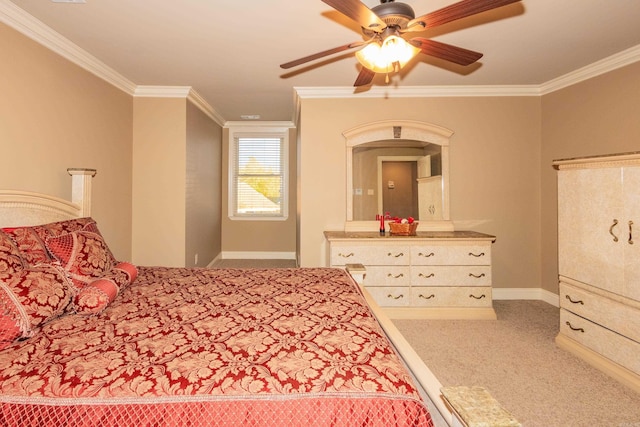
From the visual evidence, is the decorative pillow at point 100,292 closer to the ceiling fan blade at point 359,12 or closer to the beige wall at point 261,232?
the ceiling fan blade at point 359,12

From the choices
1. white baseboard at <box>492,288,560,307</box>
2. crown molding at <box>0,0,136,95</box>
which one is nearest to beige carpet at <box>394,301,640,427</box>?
white baseboard at <box>492,288,560,307</box>

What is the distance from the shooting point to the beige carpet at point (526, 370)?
78.4 inches

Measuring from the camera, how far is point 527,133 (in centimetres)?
414

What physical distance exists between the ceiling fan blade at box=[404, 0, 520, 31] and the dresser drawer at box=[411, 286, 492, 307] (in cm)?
263

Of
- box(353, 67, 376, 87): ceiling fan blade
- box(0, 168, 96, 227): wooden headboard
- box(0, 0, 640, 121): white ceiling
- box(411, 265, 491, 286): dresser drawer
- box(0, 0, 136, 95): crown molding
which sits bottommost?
box(411, 265, 491, 286): dresser drawer

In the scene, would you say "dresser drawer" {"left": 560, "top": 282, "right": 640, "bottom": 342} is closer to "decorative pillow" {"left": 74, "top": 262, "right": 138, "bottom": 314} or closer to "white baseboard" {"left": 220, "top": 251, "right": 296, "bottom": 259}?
"decorative pillow" {"left": 74, "top": 262, "right": 138, "bottom": 314}

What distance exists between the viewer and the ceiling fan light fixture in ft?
5.63

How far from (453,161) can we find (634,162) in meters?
2.04

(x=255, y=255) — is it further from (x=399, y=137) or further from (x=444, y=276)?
(x=444, y=276)

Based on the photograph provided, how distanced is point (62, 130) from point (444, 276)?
12.7 feet

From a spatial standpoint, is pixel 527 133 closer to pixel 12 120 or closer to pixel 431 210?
pixel 431 210

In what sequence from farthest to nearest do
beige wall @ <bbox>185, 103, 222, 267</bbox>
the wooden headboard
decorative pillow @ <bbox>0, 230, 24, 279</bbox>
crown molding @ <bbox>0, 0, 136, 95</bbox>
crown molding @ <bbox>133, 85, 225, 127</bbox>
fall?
beige wall @ <bbox>185, 103, 222, 267</bbox> < crown molding @ <bbox>133, 85, 225, 127</bbox> < crown molding @ <bbox>0, 0, 136, 95</bbox> < the wooden headboard < decorative pillow @ <bbox>0, 230, 24, 279</bbox>

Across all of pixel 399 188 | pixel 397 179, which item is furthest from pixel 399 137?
pixel 399 188

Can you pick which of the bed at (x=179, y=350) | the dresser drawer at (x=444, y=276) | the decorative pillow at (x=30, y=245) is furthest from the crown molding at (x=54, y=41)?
the dresser drawer at (x=444, y=276)
